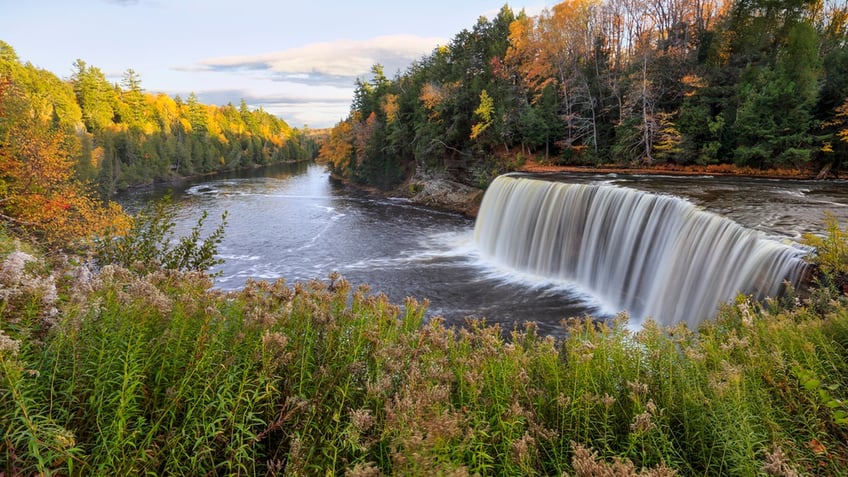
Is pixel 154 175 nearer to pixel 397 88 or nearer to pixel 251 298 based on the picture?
pixel 397 88

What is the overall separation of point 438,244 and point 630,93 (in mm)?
15718

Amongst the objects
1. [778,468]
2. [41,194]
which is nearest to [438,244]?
[41,194]

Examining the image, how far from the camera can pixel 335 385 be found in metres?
3.41

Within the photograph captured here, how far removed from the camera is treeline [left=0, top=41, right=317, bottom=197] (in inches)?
1857

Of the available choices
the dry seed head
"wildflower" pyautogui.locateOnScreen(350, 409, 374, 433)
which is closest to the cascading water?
the dry seed head

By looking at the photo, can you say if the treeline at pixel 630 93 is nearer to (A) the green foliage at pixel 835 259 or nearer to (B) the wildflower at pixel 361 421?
(A) the green foliage at pixel 835 259

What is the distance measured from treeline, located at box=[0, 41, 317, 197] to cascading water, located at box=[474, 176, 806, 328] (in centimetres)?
3250

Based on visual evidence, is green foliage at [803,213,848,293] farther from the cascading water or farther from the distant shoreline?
the distant shoreline

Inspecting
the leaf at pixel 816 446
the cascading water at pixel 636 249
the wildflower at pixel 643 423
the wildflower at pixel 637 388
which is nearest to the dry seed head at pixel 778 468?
the wildflower at pixel 643 423

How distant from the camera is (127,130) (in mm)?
61656

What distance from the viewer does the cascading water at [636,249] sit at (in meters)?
9.77

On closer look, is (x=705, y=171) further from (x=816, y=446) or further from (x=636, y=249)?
(x=816, y=446)

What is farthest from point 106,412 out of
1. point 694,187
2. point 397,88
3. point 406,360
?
point 397,88

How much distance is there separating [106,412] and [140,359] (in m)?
0.41
